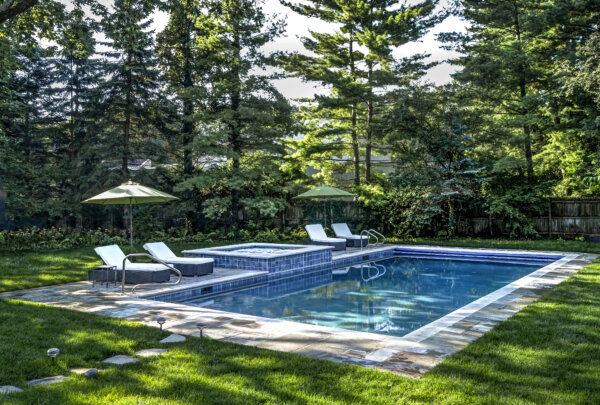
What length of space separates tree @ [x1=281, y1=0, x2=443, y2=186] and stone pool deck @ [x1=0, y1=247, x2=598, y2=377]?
1235cm

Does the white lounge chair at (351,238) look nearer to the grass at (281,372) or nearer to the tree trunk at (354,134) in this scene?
the tree trunk at (354,134)

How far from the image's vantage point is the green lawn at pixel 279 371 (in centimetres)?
317

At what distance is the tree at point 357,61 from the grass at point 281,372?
1465 cm

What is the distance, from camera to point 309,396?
3160mm

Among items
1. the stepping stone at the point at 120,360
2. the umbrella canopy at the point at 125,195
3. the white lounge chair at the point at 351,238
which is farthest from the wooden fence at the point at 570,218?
the stepping stone at the point at 120,360

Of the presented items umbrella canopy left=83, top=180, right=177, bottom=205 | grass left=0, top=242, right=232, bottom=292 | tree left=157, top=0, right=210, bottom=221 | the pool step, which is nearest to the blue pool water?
the pool step

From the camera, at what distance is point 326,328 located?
5.29m

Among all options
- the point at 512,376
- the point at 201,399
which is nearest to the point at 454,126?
the point at 512,376

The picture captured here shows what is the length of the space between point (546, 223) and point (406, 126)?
628 centimetres

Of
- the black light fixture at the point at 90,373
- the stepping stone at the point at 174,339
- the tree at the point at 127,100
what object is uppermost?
the tree at the point at 127,100

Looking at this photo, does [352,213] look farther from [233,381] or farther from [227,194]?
[233,381]

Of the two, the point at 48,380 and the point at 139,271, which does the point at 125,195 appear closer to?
the point at 139,271

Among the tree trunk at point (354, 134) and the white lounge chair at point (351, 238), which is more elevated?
the tree trunk at point (354, 134)

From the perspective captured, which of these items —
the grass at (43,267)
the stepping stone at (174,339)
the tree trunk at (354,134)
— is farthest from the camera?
the tree trunk at (354,134)
